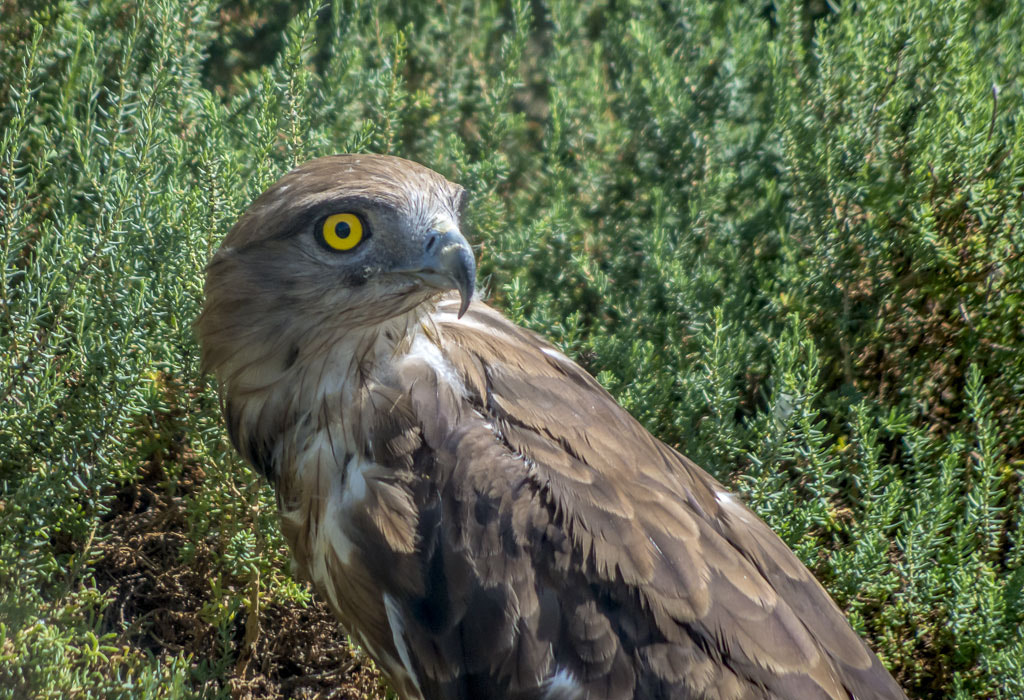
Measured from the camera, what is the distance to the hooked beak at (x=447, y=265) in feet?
9.55

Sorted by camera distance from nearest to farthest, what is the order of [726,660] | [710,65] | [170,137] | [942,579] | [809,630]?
[726,660] → [809,630] → [942,579] → [170,137] → [710,65]

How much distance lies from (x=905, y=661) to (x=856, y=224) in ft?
5.74

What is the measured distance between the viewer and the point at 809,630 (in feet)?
10.2

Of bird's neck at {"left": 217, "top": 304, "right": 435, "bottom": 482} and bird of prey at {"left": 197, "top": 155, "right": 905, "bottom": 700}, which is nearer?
bird of prey at {"left": 197, "top": 155, "right": 905, "bottom": 700}

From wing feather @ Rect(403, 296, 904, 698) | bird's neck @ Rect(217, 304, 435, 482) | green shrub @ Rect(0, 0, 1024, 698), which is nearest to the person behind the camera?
wing feather @ Rect(403, 296, 904, 698)

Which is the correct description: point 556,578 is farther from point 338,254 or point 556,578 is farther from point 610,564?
point 338,254

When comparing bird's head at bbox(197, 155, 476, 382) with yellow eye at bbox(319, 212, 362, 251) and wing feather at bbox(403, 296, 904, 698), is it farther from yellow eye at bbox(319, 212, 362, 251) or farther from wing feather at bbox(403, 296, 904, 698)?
wing feather at bbox(403, 296, 904, 698)

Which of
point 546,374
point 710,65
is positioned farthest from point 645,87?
point 546,374

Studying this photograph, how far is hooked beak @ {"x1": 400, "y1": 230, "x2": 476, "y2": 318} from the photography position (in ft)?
9.55

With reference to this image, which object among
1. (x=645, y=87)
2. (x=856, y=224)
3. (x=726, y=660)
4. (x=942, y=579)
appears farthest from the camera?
(x=645, y=87)

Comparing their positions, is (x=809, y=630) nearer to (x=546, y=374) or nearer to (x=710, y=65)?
(x=546, y=374)

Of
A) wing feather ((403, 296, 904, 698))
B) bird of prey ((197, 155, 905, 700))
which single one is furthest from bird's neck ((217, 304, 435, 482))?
wing feather ((403, 296, 904, 698))

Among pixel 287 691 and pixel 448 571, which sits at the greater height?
pixel 448 571

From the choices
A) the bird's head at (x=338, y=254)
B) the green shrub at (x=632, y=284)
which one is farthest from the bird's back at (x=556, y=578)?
the green shrub at (x=632, y=284)
